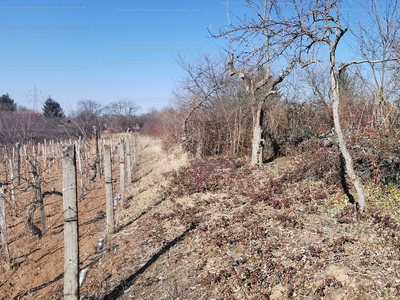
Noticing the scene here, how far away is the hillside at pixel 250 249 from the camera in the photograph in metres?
3.21

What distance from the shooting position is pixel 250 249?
4.08m

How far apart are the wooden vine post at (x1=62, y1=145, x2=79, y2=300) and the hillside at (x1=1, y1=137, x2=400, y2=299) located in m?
0.76

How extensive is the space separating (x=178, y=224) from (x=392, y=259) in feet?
11.9

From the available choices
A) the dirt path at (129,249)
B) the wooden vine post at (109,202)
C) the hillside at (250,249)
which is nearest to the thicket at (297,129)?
the hillside at (250,249)

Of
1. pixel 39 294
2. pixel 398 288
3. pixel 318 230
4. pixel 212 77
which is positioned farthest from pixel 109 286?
pixel 212 77

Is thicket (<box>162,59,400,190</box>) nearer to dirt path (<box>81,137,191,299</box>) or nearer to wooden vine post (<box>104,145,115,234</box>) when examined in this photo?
dirt path (<box>81,137,191,299</box>)

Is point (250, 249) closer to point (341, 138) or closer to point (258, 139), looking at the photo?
point (341, 138)

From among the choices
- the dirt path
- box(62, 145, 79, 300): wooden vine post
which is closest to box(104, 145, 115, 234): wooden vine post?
the dirt path

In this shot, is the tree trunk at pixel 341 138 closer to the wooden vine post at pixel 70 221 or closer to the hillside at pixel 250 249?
the hillside at pixel 250 249

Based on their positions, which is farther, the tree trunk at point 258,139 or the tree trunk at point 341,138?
the tree trunk at point 258,139

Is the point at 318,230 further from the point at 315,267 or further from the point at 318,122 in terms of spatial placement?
→ the point at 318,122

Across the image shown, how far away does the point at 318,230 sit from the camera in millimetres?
4344

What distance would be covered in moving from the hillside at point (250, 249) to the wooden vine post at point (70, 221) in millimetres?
759

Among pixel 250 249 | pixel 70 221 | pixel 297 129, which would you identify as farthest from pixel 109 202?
pixel 297 129
